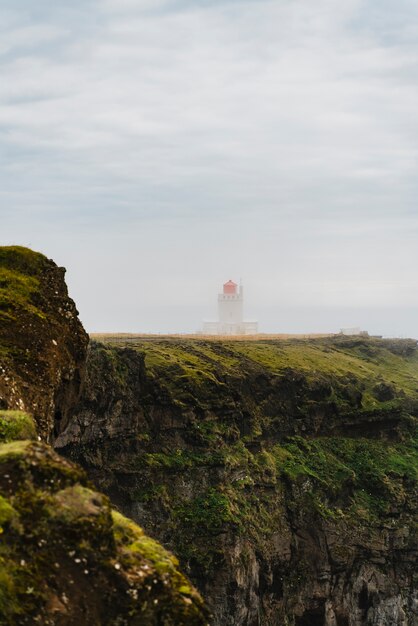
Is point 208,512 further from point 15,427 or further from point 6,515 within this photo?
point 6,515

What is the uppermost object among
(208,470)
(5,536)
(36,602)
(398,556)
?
(5,536)

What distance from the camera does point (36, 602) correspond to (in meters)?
21.9

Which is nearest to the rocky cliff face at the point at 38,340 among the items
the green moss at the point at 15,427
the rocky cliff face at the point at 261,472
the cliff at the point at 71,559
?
the green moss at the point at 15,427

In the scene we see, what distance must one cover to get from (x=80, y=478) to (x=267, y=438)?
77.5 metres

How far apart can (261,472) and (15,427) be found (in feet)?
209

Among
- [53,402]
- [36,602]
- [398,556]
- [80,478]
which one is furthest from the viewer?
[398,556]

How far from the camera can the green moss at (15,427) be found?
29562 millimetres

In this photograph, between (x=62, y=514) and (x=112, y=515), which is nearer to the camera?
(x=62, y=514)

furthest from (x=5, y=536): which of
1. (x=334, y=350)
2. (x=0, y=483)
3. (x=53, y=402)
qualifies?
(x=334, y=350)

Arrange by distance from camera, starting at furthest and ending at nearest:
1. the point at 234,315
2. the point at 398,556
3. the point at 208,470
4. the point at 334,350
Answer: the point at 234,315
the point at 334,350
the point at 398,556
the point at 208,470

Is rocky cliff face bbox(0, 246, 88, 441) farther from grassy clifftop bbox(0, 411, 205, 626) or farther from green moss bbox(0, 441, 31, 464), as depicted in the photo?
grassy clifftop bbox(0, 411, 205, 626)

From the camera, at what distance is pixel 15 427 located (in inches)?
1187

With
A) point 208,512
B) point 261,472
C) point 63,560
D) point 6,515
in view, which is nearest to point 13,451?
point 6,515

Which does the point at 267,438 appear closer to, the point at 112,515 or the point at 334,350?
the point at 334,350
